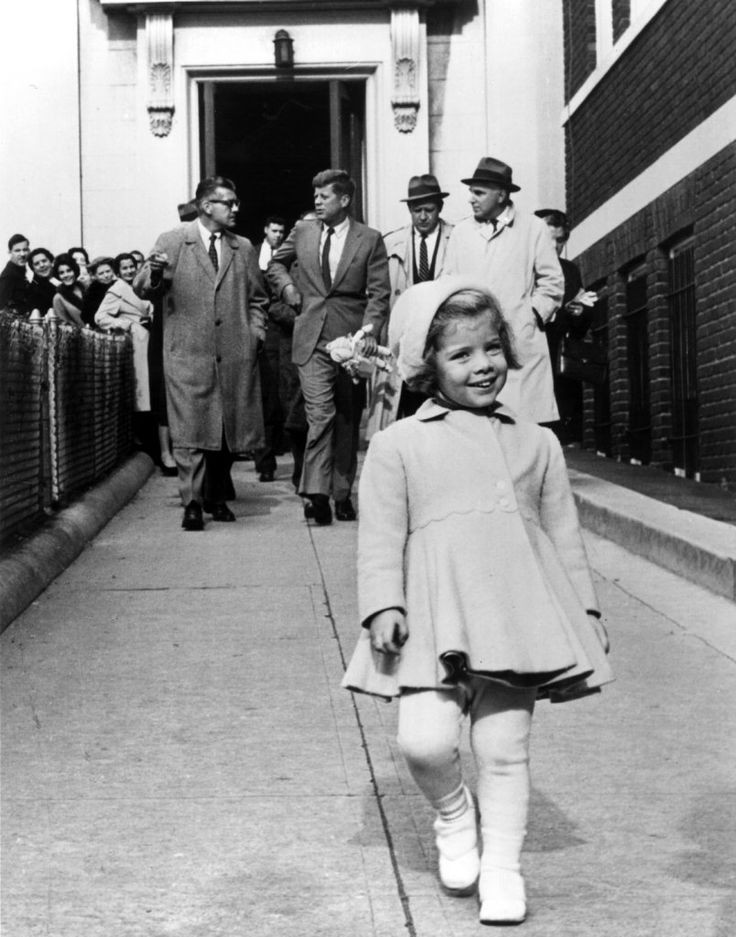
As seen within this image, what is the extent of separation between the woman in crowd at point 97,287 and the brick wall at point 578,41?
4.59m

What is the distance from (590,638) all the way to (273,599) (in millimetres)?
4217

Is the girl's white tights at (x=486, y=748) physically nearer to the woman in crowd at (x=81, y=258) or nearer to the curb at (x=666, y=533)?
the curb at (x=666, y=533)

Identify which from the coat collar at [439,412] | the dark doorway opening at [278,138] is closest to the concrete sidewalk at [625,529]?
the coat collar at [439,412]

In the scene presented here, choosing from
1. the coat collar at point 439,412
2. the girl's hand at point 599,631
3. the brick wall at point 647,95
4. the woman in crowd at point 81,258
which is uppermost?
the brick wall at point 647,95

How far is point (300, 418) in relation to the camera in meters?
11.7

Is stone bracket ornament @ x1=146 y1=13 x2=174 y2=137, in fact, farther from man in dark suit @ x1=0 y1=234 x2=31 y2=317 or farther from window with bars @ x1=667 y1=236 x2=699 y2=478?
window with bars @ x1=667 y1=236 x2=699 y2=478

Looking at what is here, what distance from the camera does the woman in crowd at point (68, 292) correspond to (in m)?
15.3

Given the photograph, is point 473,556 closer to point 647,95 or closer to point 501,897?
point 501,897

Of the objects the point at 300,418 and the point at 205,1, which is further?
A: the point at 205,1

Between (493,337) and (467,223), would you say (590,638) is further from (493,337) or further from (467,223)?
(467,223)

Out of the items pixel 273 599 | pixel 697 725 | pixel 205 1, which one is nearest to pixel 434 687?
pixel 697 725

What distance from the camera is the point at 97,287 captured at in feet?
51.7

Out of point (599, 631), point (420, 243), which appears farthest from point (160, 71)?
point (599, 631)

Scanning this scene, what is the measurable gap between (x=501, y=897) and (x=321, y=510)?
6.88m
